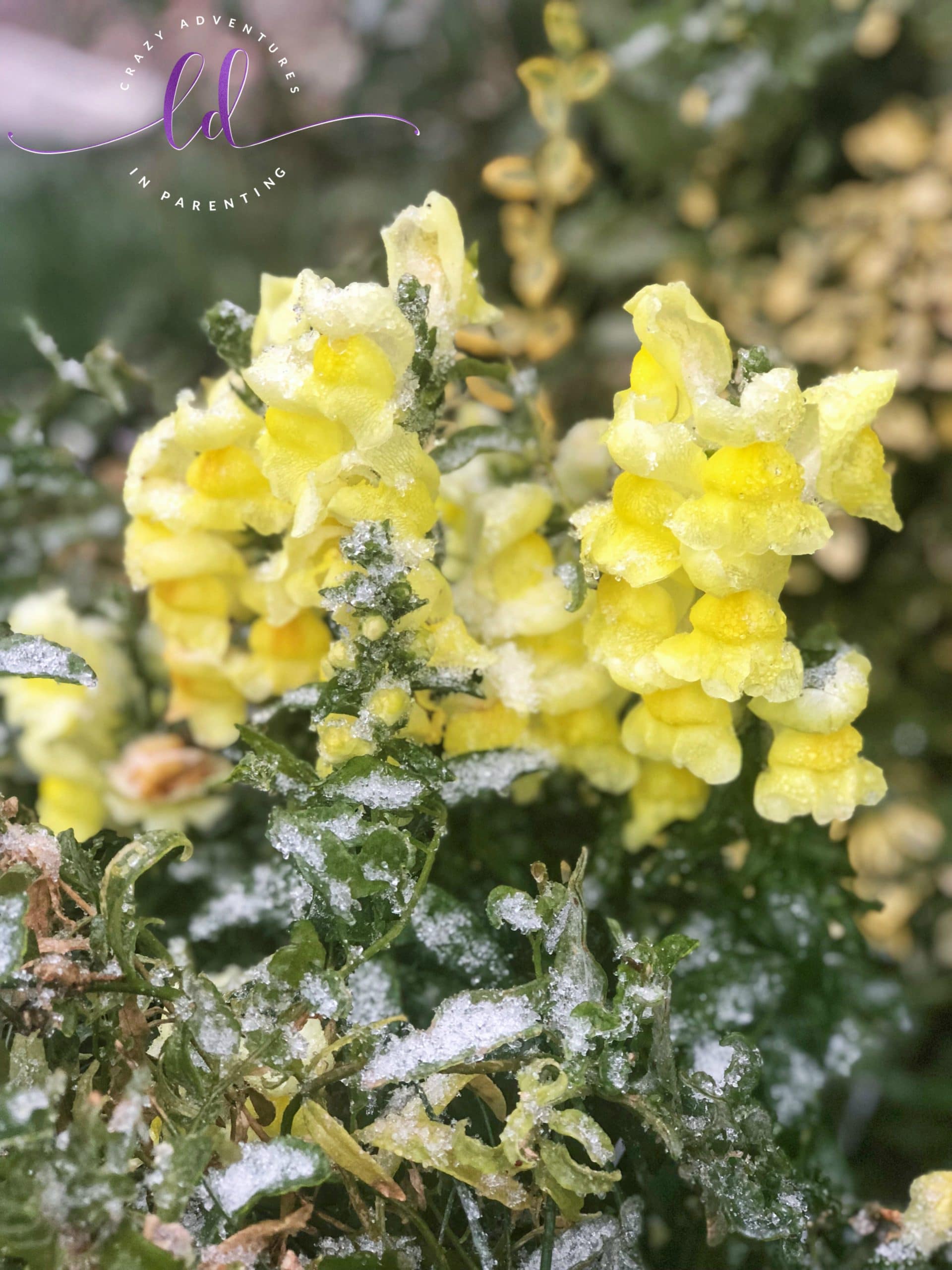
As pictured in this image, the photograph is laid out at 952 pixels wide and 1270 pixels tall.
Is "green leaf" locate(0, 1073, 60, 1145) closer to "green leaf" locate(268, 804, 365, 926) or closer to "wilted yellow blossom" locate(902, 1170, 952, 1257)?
"green leaf" locate(268, 804, 365, 926)

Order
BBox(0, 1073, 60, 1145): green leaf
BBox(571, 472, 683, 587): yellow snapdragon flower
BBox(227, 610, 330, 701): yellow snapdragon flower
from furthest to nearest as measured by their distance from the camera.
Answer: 1. BBox(227, 610, 330, 701): yellow snapdragon flower
2. BBox(571, 472, 683, 587): yellow snapdragon flower
3. BBox(0, 1073, 60, 1145): green leaf

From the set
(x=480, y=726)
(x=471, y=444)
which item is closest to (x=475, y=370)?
(x=471, y=444)

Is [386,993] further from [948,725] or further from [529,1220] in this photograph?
[948,725]

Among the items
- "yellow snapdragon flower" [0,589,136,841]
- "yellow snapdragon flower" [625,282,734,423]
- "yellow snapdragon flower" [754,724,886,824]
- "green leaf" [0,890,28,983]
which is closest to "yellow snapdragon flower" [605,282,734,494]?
"yellow snapdragon flower" [625,282,734,423]

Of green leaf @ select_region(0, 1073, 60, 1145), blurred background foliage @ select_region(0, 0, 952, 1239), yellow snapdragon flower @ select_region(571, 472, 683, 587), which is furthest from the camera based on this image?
blurred background foliage @ select_region(0, 0, 952, 1239)

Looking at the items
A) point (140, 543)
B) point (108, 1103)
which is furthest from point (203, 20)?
point (108, 1103)

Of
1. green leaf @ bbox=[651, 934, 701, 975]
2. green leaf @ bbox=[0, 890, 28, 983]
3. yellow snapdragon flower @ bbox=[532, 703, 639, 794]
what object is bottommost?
yellow snapdragon flower @ bbox=[532, 703, 639, 794]

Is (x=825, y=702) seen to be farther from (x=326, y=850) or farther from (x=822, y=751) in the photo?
(x=326, y=850)
